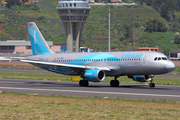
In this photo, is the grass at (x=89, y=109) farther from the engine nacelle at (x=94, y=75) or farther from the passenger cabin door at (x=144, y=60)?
the passenger cabin door at (x=144, y=60)

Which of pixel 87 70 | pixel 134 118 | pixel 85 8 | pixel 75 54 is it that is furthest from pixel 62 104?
pixel 85 8

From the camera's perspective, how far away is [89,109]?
22484 millimetres

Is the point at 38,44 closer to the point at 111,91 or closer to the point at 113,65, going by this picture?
the point at 113,65

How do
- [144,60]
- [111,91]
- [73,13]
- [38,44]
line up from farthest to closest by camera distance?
[73,13] → [38,44] → [144,60] → [111,91]

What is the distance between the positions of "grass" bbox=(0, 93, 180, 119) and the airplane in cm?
1291

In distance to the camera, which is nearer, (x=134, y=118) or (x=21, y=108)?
(x=134, y=118)

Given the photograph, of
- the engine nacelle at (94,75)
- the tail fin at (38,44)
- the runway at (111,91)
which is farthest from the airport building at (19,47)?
the runway at (111,91)

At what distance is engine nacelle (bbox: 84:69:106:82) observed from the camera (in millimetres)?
39906

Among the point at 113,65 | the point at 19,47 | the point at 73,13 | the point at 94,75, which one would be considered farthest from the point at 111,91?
the point at 19,47

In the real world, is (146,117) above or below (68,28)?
below

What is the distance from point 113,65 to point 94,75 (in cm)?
312

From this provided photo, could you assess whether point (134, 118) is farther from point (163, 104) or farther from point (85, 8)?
point (85, 8)

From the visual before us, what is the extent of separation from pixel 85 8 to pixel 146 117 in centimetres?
12057

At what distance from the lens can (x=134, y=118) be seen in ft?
63.7
